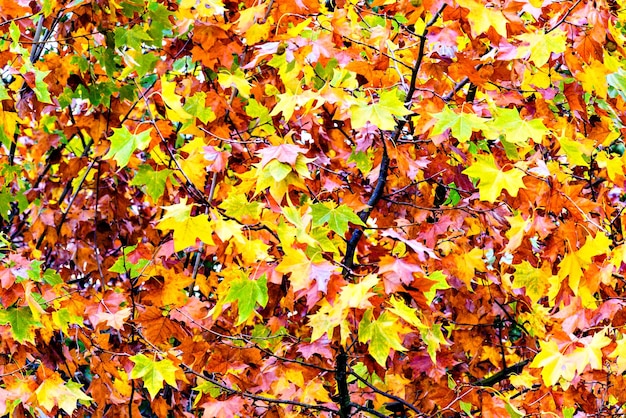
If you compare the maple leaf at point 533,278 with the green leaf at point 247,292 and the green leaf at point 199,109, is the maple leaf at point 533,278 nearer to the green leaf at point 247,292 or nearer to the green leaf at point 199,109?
the green leaf at point 247,292

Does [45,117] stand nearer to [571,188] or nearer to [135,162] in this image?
[135,162]

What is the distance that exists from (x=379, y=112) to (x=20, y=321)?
56.8 inches

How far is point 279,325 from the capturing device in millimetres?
3020

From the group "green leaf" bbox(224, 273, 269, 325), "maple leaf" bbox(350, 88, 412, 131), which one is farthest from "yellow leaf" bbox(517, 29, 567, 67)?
"green leaf" bbox(224, 273, 269, 325)

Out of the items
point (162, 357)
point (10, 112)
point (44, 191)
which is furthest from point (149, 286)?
point (44, 191)

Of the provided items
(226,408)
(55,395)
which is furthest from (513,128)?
(55,395)

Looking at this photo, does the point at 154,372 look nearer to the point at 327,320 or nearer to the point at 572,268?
the point at 327,320

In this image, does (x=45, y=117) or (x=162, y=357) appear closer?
(x=162, y=357)

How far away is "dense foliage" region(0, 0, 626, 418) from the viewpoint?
223 cm

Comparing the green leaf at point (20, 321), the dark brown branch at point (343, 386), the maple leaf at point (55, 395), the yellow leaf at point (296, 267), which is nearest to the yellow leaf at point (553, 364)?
the dark brown branch at point (343, 386)

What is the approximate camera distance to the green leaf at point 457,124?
228cm

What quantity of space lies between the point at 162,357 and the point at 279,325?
1.69ft

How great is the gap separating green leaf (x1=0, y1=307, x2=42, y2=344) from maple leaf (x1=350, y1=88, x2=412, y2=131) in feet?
4.45

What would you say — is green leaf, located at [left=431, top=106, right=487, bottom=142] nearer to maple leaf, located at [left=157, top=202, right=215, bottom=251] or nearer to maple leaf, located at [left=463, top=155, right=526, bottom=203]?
maple leaf, located at [left=463, top=155, right=526, bottom=203]
